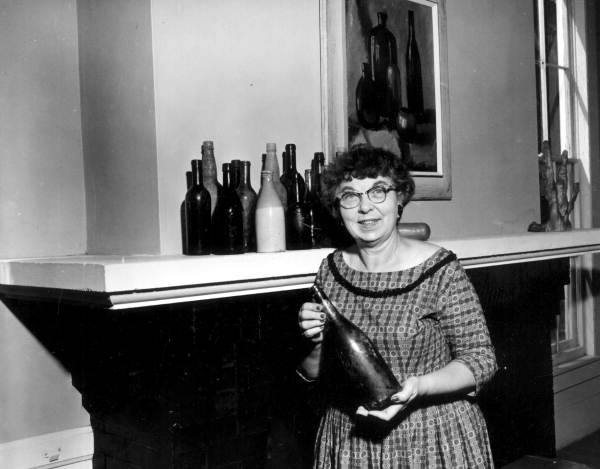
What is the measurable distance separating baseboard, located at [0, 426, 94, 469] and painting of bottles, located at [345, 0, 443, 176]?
1576 mm

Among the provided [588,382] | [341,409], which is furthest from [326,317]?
[588,382]

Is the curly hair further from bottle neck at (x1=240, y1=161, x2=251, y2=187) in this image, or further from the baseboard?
the baseboard

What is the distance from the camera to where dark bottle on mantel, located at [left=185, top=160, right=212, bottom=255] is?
2.07 meters

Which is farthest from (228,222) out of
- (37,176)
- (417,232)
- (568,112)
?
(568,112)

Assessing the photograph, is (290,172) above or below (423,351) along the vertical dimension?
above

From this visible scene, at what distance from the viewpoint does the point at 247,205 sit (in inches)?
89.0

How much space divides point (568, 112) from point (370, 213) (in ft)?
11.9

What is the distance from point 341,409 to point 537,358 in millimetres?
2296

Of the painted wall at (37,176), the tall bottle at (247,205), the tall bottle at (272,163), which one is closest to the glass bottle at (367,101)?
the tall bottle at (272,163)

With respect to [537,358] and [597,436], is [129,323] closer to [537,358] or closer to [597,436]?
[537,358]

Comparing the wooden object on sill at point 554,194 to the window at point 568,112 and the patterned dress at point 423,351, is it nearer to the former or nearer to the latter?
the window at point 568,112

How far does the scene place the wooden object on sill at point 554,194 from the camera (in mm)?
3807

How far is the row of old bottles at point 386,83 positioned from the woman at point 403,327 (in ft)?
3.60

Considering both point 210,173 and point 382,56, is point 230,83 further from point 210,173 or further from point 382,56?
point 382,56
